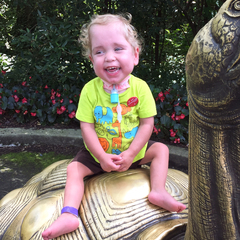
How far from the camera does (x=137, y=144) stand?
5.46 ft

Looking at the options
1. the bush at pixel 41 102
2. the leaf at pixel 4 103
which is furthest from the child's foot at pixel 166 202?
the leaf at pixel 4 103

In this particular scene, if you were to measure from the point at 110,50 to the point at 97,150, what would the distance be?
0.56 m

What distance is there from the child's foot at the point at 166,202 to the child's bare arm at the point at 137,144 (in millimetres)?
264

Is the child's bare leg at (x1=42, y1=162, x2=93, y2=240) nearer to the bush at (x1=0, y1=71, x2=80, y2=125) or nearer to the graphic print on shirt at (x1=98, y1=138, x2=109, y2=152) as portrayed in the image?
the graphic print on shirt at (x1=98, y1=138, x2=109, y2=152)

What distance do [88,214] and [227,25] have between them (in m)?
1.09

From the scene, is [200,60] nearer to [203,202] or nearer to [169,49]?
[203,202]

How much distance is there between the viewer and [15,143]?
4270 mm

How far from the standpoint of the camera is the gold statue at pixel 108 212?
1309 millimetres

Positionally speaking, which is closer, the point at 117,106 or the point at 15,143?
the point at 117,106

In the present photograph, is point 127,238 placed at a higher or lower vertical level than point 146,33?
lower

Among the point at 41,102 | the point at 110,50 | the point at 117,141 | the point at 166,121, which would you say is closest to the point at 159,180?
the point at 117,141

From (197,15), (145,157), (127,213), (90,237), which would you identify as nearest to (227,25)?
(127,213)

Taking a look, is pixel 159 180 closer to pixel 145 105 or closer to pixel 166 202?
pixel 166 202

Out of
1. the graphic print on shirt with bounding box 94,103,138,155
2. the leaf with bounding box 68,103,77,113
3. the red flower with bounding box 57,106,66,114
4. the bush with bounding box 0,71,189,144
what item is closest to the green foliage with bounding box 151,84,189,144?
the bush with bounding box 0,71,189,144
